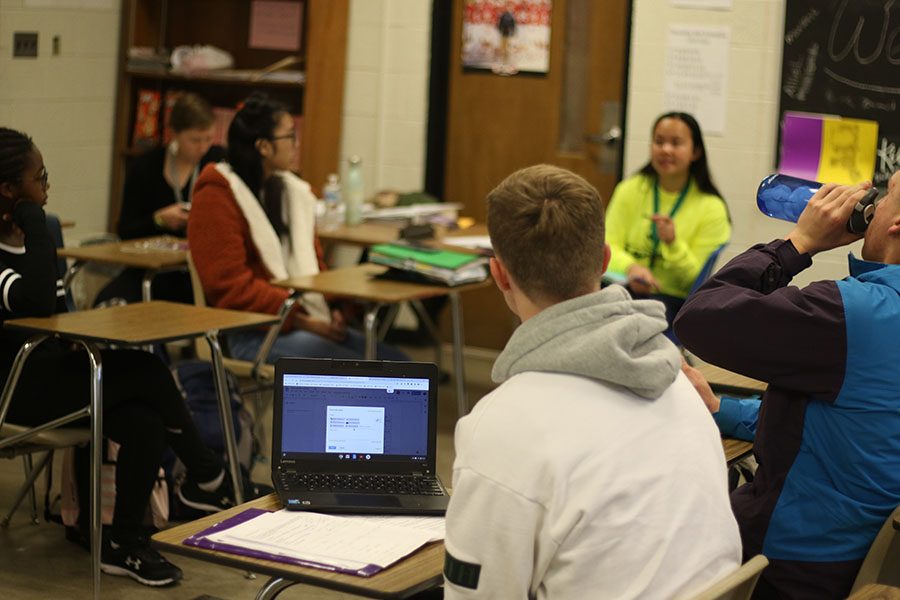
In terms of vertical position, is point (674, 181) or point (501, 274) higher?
point (674, 181)

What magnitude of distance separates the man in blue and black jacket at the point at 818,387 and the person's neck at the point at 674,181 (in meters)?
2.71

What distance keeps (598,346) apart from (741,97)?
409 cm

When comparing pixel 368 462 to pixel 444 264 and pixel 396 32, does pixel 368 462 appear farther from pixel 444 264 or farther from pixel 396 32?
pixel 396 32

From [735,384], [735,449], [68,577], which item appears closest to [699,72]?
[735,384]

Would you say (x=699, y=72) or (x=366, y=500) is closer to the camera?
(x=366, y=500)

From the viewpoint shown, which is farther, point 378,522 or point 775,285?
point 775,285

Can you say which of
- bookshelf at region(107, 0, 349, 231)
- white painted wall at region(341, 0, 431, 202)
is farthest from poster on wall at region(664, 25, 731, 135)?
bookshelf at region(107, 0, 349, 231)

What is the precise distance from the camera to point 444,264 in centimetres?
438

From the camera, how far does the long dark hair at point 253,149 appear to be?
174 inches

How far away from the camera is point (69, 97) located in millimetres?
6215

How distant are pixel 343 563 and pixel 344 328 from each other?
8.74 ft

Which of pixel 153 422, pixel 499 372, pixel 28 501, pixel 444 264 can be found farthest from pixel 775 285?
pixel 28 501

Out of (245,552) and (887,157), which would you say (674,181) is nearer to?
(887,157)

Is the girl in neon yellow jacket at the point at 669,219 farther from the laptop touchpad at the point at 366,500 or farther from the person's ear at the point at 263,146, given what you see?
the laptop touchpad at the point at 366,500
